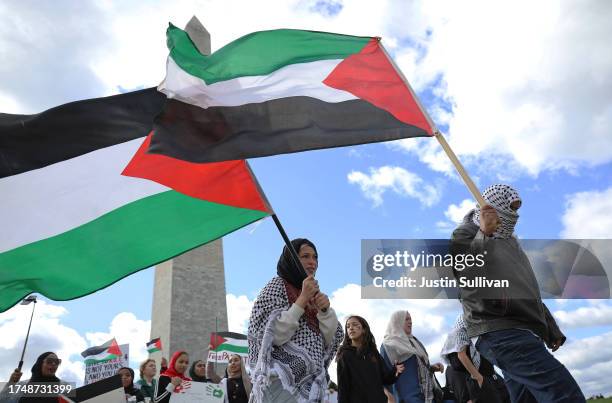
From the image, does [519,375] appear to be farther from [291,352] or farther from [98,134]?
[98,134]

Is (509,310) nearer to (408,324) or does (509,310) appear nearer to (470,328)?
(470,328)

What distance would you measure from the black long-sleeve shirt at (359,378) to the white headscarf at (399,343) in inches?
25.2

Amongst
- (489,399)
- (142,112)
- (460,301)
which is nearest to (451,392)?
(489,399)

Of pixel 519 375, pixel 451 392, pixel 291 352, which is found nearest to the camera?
pixel 519 375

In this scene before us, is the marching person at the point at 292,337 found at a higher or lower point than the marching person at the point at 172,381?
lower

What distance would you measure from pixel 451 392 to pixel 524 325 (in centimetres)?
352

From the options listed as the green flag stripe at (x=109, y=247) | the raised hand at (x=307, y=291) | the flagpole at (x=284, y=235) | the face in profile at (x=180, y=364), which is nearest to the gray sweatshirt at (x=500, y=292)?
the raised hand at (x=307, y=291)

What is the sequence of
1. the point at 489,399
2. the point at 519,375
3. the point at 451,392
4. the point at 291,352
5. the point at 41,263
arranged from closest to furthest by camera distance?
1. the point at 519,375
2. the point at 291,352
3. the point at 41,263
4. the point at 489,399
5. the point at 451,392

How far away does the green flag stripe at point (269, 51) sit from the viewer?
14.9 ft

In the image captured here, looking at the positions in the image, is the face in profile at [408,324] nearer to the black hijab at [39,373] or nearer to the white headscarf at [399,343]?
the white headscarf at [399,343]

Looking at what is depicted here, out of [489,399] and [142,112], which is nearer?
[142,112]

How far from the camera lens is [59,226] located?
4.89 m

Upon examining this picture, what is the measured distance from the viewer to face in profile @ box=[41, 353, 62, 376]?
7.00 meters

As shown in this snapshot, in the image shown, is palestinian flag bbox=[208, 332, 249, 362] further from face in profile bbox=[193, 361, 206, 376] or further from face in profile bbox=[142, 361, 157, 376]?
face in profile bbox=[193, 361, 206, 376]
